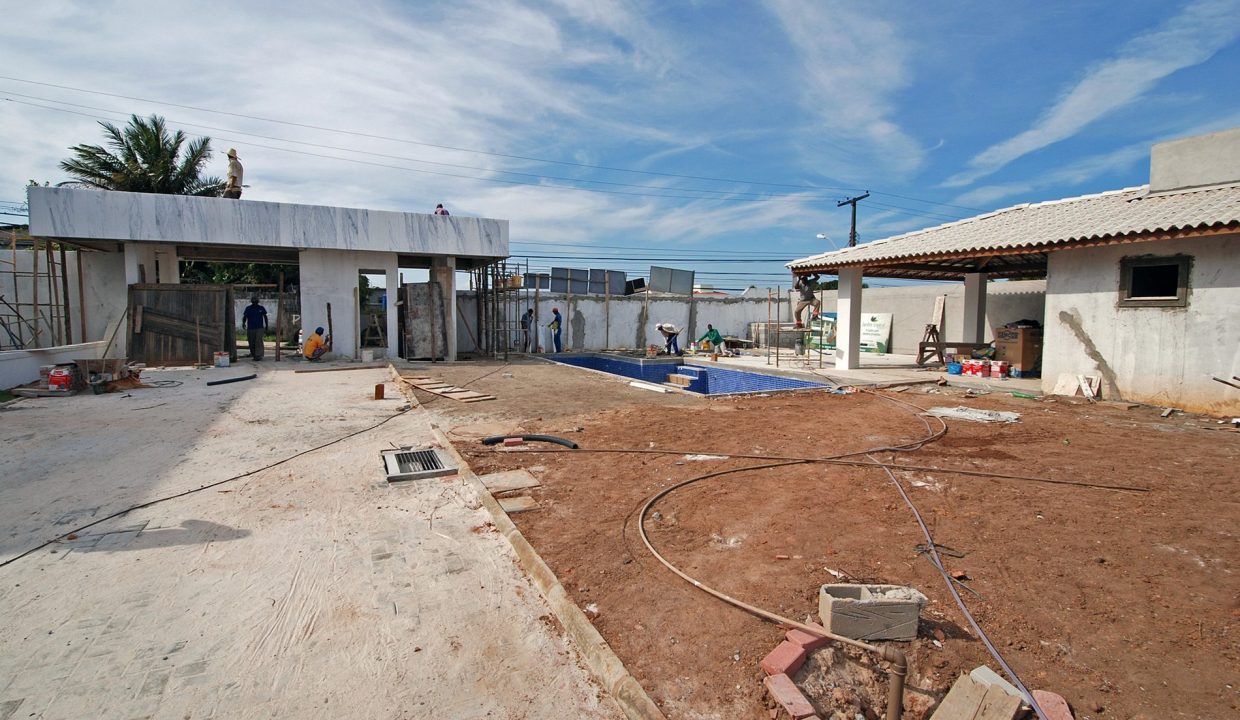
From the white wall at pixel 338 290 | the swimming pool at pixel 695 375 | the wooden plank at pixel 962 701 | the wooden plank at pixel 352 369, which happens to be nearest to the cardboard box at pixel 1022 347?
the swimming pool at pixel 695 375

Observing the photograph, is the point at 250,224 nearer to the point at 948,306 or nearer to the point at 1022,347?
the point at 1022,347

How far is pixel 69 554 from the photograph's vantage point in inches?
144

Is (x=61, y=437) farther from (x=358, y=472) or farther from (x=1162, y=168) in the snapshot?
(x=1162, y=168)

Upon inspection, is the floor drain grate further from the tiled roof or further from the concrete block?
the tiled roof

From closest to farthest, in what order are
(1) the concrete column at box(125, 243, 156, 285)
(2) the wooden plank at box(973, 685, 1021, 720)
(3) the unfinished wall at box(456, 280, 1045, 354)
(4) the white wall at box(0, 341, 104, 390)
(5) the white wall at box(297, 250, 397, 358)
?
(2) the wooden plank at box(973, 685, 1021, 720) → (4) the white wall at box(0, 341, 104, 390) → (1) the concrete column at box(125, 243, 156, 285) → (5) the white wall at box(297, 250, 397, 358) → (3) the unfinished wall at box(456, 280, 1045, 354)

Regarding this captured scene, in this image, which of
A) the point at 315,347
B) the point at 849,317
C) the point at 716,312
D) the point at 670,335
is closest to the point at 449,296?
the point at 315,347

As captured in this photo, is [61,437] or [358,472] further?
[61,437]

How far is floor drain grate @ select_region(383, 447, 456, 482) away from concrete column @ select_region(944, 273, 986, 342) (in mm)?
15543

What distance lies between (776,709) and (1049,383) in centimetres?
1098

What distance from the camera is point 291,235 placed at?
15672 mm

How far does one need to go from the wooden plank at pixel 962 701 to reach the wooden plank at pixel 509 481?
3.54 m

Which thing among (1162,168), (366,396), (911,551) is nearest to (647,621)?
(911,551)

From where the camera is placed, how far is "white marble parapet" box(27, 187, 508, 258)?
45.5 feet

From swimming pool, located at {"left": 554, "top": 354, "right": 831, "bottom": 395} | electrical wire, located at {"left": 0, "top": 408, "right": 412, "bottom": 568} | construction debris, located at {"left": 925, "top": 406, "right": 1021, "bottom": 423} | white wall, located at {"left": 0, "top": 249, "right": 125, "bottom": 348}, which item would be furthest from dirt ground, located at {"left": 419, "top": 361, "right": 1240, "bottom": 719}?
white wall, located at {"left": 0, "top": 249, "right": 125, "bottom": 348}
